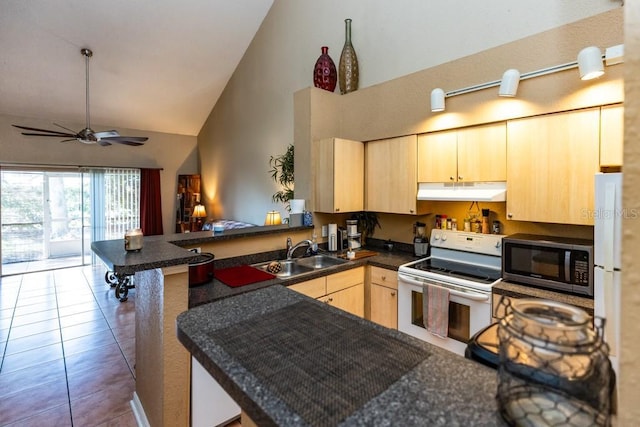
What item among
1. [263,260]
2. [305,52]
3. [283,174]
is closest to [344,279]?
[263,260]

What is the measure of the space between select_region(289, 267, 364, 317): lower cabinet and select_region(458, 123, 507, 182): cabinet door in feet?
4.10

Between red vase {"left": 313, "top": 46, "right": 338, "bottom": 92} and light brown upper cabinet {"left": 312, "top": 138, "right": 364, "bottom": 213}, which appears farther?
red vase {"left": 313, "top": 46, "right": 338, "bottom": 92}

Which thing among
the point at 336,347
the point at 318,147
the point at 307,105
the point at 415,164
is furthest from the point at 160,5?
the point at 336,347

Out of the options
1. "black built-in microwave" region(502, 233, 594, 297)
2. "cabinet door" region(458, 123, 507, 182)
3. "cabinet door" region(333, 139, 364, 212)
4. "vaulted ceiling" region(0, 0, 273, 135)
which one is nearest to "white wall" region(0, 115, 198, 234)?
"vaulted ceiling" region(0, 0, 273, 135)

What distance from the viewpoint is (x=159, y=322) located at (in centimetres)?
174

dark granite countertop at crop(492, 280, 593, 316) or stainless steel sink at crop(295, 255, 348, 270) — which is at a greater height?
stainless steel sink at crop(295, 255, 348, 270)

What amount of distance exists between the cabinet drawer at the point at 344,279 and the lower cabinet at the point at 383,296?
12 centimetres

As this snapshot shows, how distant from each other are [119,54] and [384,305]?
5.26 m

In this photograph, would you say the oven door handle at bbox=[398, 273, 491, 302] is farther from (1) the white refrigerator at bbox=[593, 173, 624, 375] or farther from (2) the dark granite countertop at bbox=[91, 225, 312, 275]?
(2) the dark granite countertop at bbox=[91, 225, 312, 275]

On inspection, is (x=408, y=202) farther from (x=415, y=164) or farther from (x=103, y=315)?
(x=103, y=315)

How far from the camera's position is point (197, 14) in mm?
4652

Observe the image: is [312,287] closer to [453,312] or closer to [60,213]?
[453,312]

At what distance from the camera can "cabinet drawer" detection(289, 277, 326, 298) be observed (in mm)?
2455

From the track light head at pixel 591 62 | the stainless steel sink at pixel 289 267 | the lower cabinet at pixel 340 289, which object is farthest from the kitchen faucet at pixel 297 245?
the track light head at pixel 591 62
